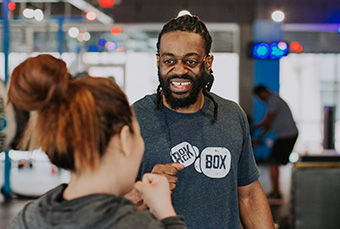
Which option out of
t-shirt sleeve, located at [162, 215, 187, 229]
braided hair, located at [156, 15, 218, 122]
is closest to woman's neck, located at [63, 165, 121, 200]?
t-shirt sleeve, located at [162, 215, 187, 229]

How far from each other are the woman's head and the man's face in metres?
0.69

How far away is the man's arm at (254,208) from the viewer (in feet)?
6.52

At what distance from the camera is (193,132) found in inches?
71.9

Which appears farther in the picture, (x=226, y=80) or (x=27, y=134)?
(x=226, y=80)

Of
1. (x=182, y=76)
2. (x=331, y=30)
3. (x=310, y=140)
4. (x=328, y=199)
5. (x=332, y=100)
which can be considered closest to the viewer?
(x=182, y=76)

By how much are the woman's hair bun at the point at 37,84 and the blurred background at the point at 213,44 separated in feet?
22.2

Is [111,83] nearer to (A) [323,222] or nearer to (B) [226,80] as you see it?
(A) [323,222]

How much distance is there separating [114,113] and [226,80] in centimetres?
1207

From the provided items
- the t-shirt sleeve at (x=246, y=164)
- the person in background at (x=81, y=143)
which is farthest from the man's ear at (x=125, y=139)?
the t-shirt sleeve at (x=246, y=164)

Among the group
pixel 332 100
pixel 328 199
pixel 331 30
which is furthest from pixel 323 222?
pixel 332 100

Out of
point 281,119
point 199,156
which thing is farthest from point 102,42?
point 199,156

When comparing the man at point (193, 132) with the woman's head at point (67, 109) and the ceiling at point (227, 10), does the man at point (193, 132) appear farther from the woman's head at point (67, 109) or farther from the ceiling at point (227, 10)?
the ceiling at point (227, 10)

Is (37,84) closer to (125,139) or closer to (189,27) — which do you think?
(125,139)

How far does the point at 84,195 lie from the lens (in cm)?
111
